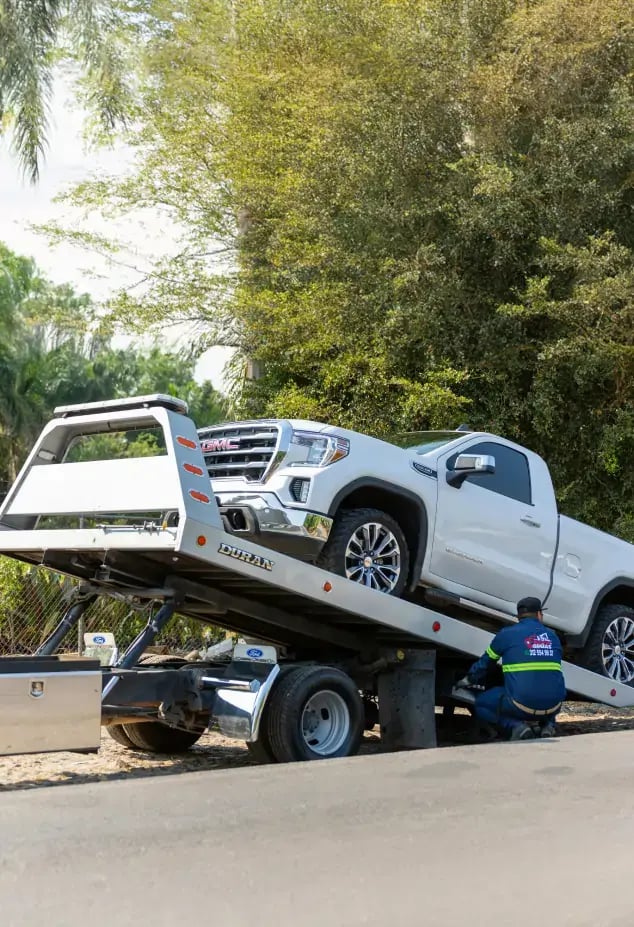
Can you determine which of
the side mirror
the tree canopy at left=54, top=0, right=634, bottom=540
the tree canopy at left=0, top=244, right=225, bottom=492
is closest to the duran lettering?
the side mirror

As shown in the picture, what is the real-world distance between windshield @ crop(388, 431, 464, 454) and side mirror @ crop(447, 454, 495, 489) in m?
0.33

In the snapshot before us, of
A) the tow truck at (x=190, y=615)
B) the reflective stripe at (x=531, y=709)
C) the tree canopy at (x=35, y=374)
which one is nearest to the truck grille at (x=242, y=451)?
the tow truck at (x=190, y=615)

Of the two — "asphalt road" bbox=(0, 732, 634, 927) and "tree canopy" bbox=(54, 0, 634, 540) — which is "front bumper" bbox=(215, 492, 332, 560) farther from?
"tree canopy" bbox=(54, 0, 634, 540)

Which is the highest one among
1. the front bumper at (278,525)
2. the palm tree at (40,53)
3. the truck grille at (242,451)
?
the palm tree at (40,53)

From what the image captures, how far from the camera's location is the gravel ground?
24.6 feet

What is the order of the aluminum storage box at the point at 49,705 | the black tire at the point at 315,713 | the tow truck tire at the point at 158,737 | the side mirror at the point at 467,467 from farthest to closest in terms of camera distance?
the tow truck tire at the point at 158,737
the side mirror at the point at 467,467
the black tire at the point at 315,713
the aluminum storage box at the point at 49,705

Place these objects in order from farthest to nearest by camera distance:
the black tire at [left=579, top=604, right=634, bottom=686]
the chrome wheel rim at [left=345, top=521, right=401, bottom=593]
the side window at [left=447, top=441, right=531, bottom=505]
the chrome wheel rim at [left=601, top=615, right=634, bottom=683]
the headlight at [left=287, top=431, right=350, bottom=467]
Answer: the chrome wheel rim at [left=601, top=615, right=634, bottom=683] < the black tire at [left=579, top=604, right=634, bottom=686] < the side window at [left=447, top=441, right=531, bottom=505] < the chrome wheel rim at [left=345, top=521, right=401, bottom=593] < the headlight at [left=287, top=431, right=350, bottom=467]

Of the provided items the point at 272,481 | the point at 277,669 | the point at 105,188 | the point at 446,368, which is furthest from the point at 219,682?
the point at 105,188

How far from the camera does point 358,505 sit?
323 inches

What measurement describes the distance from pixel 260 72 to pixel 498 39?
167 inches

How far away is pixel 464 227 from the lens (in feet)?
52.1

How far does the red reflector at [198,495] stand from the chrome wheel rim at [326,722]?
159 centimetres

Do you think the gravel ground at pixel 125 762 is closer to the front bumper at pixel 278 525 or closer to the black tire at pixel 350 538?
the black tire at pixel 350 538

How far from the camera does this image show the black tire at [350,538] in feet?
25.4
